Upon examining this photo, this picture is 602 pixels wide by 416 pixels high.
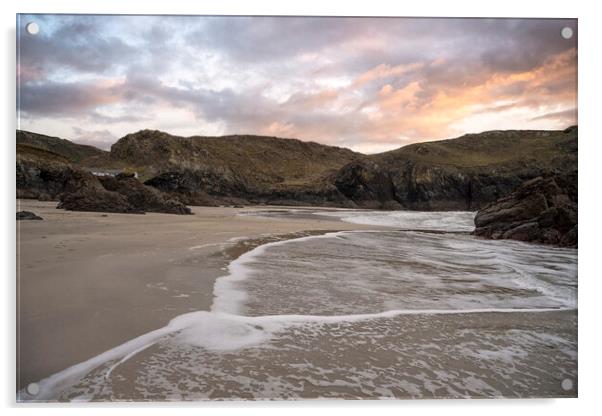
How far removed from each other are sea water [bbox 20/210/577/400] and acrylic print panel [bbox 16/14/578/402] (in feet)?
0.04

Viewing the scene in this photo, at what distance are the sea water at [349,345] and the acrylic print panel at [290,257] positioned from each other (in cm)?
1

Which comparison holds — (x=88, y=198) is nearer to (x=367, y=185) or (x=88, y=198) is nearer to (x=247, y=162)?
(x=247, y=162)

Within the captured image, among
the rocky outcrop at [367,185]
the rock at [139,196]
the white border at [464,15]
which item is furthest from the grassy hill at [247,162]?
the white border at [464,15]

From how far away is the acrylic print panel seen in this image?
212 cm

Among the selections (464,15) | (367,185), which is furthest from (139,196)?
(367,185)

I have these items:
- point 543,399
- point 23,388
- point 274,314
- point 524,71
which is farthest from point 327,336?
point 524,71

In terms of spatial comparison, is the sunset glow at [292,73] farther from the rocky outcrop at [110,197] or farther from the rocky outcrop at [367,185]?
the rocky outcrop at [367,185]

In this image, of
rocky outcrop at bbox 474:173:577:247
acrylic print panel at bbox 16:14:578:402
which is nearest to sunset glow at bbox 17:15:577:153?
acrylic print panel at bbox 16:14:578:402

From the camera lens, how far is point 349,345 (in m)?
2.27

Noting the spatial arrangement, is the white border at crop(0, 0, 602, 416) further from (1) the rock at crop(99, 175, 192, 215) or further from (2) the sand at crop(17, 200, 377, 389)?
(1) the rock at crop(99, 175, 192, 215)

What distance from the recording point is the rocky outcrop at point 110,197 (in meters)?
9.70

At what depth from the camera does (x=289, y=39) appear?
3.52 m

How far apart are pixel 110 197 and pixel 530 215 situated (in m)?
9.66

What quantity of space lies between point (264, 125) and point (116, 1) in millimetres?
1832
